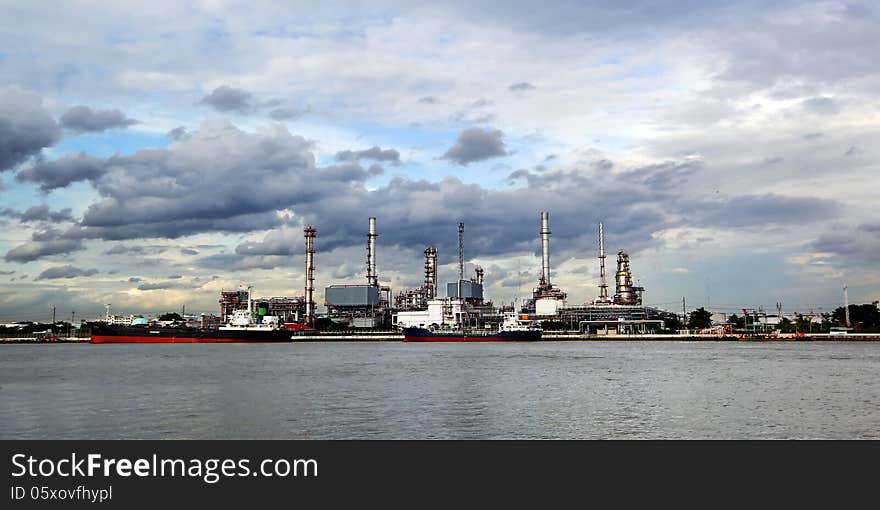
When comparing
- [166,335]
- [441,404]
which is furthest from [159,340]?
[441,404]

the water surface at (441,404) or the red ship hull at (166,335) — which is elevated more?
the red ship hull at (166,335)

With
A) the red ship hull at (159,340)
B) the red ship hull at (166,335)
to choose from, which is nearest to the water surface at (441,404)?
the red ship hull at (166,335)

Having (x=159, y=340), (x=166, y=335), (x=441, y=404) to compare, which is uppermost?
(x=166, y=335)

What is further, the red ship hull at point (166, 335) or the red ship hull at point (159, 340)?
the red ship hull at point (166, 335)

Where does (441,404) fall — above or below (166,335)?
below

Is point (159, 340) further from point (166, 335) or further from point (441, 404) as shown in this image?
point (441, 404)

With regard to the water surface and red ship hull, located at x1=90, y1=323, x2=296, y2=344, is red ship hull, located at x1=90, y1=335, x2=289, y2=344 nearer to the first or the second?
red ship hull, located at x1=90, y1=323, x2=296, y2=344

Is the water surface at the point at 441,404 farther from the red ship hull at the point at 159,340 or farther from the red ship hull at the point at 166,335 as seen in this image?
the red ship hull at the point at 159,340

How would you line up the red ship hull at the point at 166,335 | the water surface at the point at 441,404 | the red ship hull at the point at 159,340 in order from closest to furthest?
the water surface at the point at 441,404
the red ship hull at the point at 159,340
the red ship hull at the point at 166,335

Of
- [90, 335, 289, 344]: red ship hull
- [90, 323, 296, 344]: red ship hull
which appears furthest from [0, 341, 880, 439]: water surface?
[90, 335, 289, 344]: red ship hull
